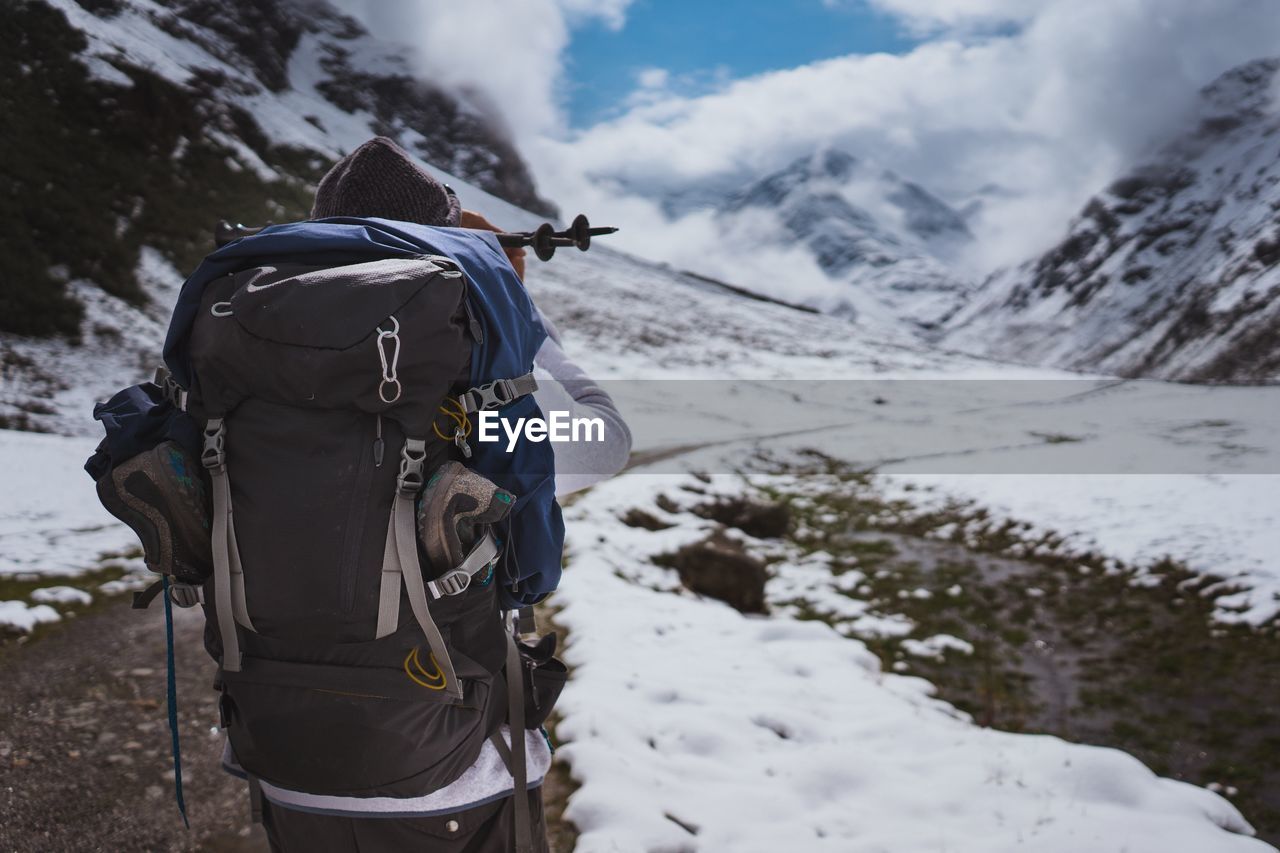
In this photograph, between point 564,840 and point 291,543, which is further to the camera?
point 564,840

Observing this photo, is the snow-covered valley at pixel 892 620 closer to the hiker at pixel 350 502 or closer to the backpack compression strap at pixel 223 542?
the hiker at pixel 350 502

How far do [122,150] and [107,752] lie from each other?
55.7 metres

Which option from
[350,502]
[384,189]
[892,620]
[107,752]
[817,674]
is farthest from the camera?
[892,620]

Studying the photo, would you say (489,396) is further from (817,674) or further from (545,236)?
(817,674)

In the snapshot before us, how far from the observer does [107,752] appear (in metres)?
5.47

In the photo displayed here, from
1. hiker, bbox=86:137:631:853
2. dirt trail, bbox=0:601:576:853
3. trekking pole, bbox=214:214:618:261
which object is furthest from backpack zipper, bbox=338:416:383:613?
dirt trail, bbox=0:601:576:853

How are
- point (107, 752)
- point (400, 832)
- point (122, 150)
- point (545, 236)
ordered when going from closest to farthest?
point (400, 832) < point (545, 236) < point (107, 752) < point (122, 150)

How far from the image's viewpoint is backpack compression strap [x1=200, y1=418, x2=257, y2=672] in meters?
1.96

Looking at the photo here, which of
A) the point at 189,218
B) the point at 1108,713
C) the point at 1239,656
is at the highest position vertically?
the point at 189,218

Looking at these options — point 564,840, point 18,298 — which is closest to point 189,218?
point 18,298

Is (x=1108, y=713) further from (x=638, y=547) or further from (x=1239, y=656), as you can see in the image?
(x=638, y=547)

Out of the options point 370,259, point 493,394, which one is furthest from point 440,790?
point 370,259

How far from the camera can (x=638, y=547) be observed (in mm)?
12758

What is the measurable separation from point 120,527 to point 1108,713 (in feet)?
47.4
